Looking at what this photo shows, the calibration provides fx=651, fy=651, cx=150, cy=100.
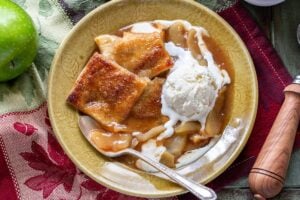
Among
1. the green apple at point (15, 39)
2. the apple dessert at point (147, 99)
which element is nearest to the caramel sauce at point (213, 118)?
the apple dessert at point (147, 99)

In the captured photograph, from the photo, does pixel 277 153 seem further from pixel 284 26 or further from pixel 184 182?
pixel 284 26

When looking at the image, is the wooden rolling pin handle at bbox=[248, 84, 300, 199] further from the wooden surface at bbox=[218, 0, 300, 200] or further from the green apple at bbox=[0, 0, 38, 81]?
the green apple at bbox=[0, 0, 38, 81]

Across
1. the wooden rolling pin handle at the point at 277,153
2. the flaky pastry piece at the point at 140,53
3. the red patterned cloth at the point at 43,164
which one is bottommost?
the red patterned cloth at the point at 43,164

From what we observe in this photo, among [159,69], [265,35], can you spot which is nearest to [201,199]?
[159,69]

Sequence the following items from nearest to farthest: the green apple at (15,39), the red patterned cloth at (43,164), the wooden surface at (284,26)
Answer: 1. the green apple at (15,39)
2. the red patterned cloth at (43,164)
3. the wooden surface at (284,26)

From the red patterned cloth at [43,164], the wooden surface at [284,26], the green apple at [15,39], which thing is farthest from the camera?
the wooden surface at [284,26]

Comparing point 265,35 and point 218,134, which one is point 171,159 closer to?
point 218,134

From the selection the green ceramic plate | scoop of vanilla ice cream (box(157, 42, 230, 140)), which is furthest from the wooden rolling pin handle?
scoop of vanilla ice cream (box(157, 42, 230, 140))

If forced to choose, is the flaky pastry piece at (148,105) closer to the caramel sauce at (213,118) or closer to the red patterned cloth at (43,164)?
the caramel sauce at (213,118)
